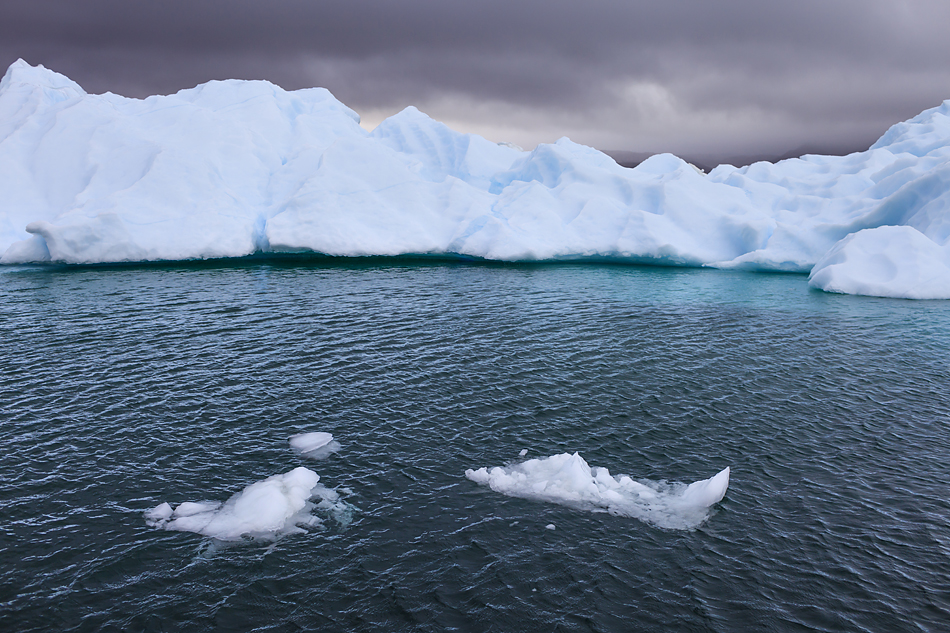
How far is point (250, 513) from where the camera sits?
10.7 m

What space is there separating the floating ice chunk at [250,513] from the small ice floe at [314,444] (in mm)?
1706

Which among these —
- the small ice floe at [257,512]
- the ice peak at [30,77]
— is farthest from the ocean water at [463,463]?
the ice peak at [30,77]

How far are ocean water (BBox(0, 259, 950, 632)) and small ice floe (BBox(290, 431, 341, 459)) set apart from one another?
1.06 ft

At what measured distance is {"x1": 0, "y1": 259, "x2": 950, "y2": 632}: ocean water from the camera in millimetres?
8727

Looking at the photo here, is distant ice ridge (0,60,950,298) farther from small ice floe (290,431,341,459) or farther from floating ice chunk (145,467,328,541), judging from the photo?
floating ice chunk (145,467,328,541)

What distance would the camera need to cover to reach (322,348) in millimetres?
21844

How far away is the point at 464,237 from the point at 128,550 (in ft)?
127

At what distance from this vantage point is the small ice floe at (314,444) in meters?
13.4

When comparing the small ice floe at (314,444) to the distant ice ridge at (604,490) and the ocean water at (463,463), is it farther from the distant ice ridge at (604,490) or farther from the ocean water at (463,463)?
the distant ice ridge at (604,490)

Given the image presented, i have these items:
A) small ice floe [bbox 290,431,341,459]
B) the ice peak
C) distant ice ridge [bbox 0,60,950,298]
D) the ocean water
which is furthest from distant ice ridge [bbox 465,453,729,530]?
the ice peak

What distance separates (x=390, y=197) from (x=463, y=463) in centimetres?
3740

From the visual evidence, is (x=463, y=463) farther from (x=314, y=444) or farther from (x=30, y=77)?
(x=30, y=77)

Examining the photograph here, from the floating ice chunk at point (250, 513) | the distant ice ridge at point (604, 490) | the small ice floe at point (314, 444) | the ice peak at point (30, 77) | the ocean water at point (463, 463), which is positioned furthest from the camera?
the ice peak at point (30, 77)

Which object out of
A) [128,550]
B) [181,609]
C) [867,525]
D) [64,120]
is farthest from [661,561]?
[64,120]
